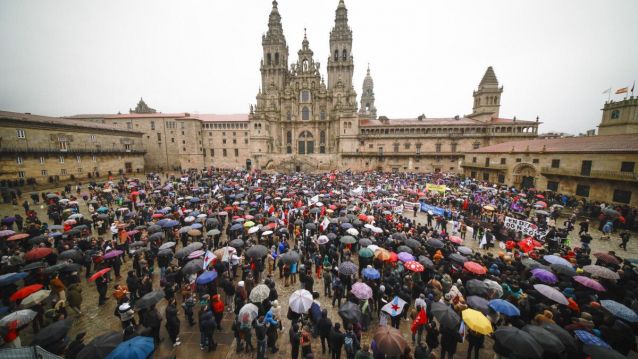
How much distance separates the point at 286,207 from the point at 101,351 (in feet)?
43.9

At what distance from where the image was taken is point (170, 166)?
2076 inches

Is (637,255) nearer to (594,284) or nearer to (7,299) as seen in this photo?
(594,284)

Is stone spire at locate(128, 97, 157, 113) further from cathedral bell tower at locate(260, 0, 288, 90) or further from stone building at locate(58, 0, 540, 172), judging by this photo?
cathedral bell tower at locate(260, 0, 288, 90)

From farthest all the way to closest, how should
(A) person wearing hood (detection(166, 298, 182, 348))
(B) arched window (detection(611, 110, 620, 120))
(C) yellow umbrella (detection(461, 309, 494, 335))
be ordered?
(B) arched window (detection(611, 110, 620, 120))
(A) person wearing hood (detection(166, 298, 182, 348))
(C) yellow umbrella (detection(461, 309, 494, 335))

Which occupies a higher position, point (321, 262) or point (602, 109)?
point (602, 109)

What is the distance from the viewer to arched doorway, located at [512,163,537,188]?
28.4 metres

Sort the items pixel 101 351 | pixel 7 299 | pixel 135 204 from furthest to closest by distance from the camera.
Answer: pixel 135 204, pixel 7 299, pixel 101 351

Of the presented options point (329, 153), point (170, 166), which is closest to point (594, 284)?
point (329, 153)

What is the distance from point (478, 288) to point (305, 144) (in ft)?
160

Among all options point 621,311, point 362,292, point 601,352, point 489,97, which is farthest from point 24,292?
point 489,97

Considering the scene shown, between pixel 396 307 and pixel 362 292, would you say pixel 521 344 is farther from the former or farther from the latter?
pixel 362 292

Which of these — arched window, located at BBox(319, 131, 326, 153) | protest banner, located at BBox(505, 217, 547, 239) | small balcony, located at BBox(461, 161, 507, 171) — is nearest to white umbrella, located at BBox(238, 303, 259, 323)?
protest banner, located at BBox(505, 217, 547, 239)

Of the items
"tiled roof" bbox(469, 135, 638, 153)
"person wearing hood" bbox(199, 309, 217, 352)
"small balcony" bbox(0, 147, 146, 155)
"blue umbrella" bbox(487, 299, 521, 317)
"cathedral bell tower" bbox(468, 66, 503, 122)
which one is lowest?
"person wearing hood" bbox(199, 309, 217, 352)

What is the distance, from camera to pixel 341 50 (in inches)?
2083
